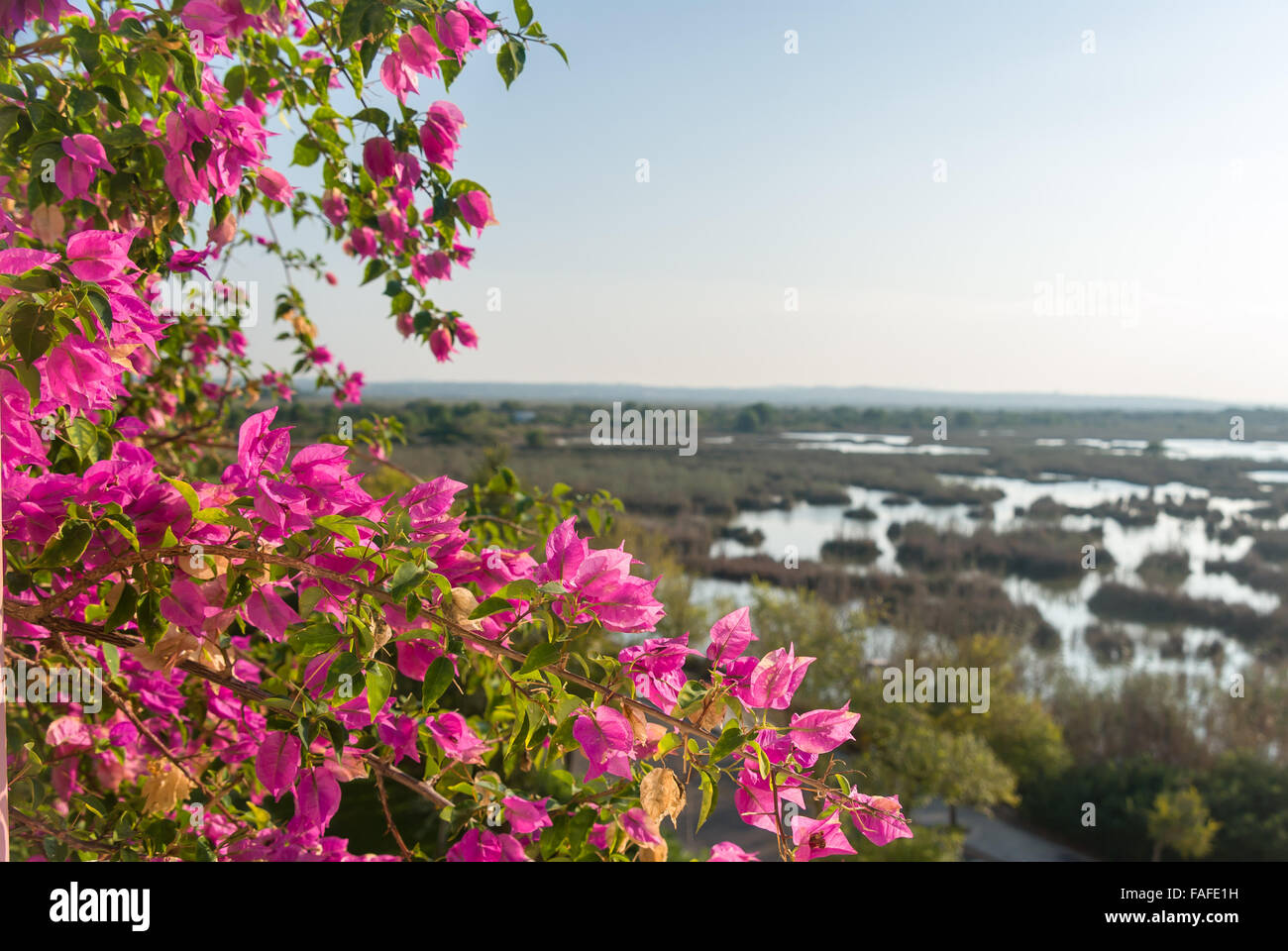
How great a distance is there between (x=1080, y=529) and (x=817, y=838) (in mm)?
17963

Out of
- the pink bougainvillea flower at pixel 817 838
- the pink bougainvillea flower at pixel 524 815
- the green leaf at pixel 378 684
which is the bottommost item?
the pink bougainvillea flower at pixel 524 815

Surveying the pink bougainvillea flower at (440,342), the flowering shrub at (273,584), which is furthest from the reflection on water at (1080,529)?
the flowering shrub at (273,584)

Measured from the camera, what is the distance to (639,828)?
2.75 ft

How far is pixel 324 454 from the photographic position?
754mm

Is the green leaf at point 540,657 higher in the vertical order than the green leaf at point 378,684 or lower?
higher

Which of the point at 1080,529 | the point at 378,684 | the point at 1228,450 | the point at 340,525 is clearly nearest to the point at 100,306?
the point at 340,525

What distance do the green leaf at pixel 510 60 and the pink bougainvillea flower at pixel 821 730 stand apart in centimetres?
96

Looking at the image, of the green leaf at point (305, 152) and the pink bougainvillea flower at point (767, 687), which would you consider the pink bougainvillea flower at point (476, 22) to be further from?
the pink bougainvillea flower at point (767, 687)

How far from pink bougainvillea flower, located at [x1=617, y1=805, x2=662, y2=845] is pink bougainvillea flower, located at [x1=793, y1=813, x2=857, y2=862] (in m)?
0.14

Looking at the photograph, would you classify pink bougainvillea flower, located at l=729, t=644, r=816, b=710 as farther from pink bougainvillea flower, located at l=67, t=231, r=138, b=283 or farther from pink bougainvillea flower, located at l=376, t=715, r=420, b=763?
pink bougainvillea flower, located at l=67, t=231, r=138, b=283

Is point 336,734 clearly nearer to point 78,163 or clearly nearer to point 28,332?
point 28,332

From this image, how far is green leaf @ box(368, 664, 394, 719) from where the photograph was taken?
2.20 feet

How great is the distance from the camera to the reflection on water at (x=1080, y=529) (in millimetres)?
11836
